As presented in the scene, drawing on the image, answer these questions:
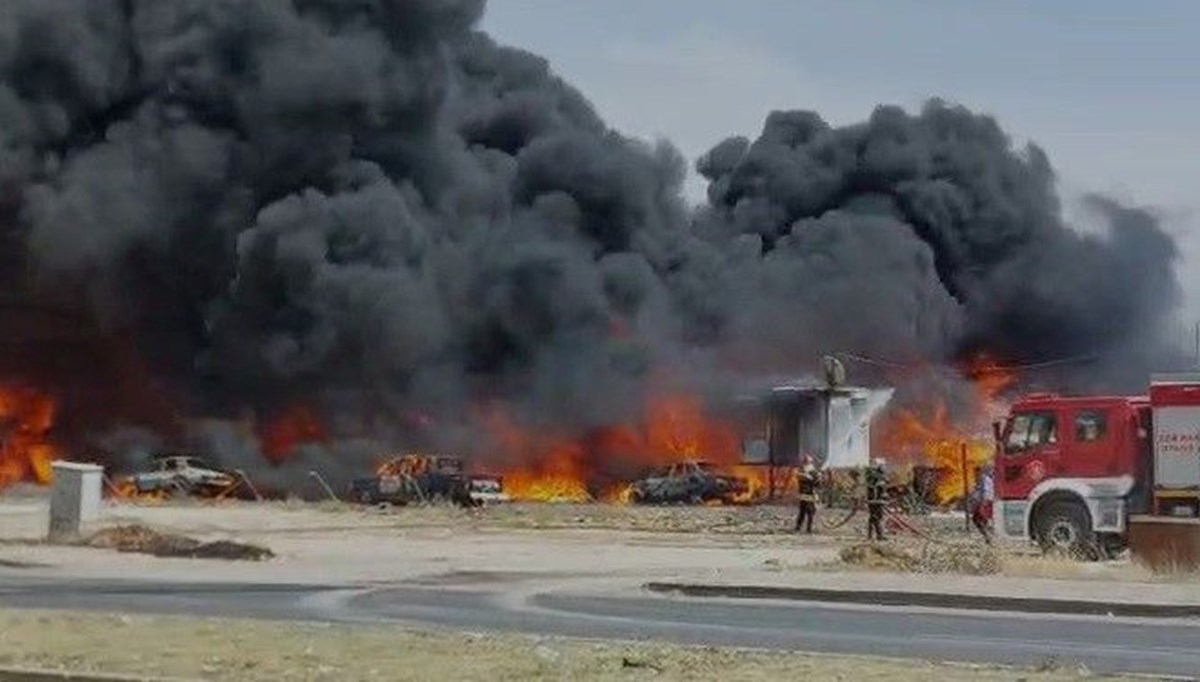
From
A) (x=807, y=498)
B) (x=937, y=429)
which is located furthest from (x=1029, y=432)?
(x=937, y=429)

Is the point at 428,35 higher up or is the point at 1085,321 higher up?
the point at 428,35

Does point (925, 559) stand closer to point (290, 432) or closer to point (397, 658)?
point (397, 658)

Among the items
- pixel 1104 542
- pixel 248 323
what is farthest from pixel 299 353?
pixel 1104 542

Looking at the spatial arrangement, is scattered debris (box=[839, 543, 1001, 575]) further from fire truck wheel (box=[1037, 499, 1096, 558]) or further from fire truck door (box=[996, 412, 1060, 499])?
fire truck door (box=[996, 412, 1060, 499])

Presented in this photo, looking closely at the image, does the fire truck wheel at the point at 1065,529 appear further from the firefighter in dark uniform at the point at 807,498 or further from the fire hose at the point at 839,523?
the fire hose at the point at 839,523

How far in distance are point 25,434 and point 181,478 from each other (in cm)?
968

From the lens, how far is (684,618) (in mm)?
15875

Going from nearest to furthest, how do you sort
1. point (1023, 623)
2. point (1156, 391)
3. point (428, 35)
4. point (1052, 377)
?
point (1023, 623), point (1156, 391), point (428, 35), point (1052, 377)

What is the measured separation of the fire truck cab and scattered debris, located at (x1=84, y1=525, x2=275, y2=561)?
10.5 m

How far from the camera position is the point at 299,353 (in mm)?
53531

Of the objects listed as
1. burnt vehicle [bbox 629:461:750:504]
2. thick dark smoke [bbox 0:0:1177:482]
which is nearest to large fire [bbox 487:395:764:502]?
thick dark smoke [bbox 0:0:1177:482]

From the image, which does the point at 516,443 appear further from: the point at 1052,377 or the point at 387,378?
the point at 1052,377

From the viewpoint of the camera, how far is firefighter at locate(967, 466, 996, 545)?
90.9 feet

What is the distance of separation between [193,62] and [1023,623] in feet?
141
